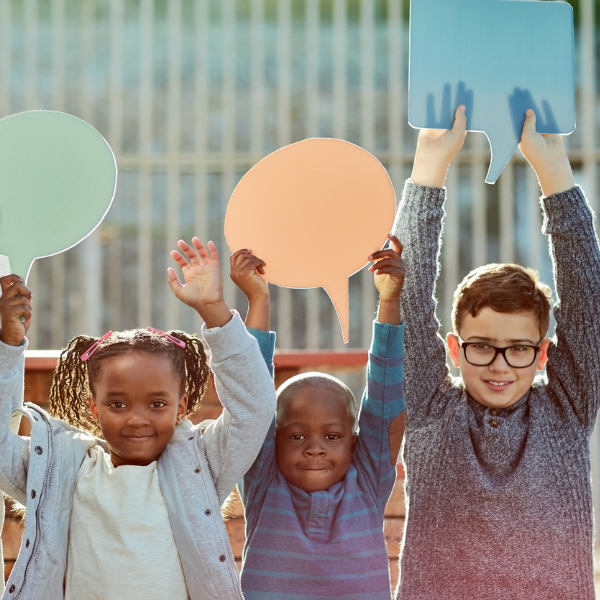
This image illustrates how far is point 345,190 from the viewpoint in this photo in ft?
5.70

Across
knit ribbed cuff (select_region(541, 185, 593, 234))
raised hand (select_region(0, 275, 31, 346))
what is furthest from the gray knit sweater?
raised hand (select_region(0, 275, 31, 346))

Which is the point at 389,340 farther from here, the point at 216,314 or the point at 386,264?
the point at 216,314

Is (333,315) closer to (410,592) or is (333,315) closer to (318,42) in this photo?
(318,42)

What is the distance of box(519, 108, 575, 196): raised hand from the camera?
1.75 m

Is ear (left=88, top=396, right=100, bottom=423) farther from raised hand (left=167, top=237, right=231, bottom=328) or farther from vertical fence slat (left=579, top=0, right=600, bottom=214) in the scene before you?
vertical fence slat (left=579, top=0, right=600, bottom=214)

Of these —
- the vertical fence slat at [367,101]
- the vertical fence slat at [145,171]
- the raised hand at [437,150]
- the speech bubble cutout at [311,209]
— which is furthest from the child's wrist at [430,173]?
the vertical fence slat at [145,171]

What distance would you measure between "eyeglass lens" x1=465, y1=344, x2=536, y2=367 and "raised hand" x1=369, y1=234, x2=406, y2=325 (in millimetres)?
177

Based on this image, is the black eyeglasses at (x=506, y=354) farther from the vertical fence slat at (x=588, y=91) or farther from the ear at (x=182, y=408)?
the vertical fence slat at (x=588, y=91)

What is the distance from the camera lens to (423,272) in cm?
181

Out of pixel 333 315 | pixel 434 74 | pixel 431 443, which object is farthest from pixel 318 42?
pixel 431 443

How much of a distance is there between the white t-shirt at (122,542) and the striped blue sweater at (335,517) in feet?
0.64

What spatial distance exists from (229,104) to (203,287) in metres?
2.46

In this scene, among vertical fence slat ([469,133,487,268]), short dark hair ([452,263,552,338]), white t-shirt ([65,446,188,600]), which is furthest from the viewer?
vertical fence slat ([469,133,487,268])

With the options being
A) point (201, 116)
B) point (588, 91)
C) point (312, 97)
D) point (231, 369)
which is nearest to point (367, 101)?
point (312, 97)
